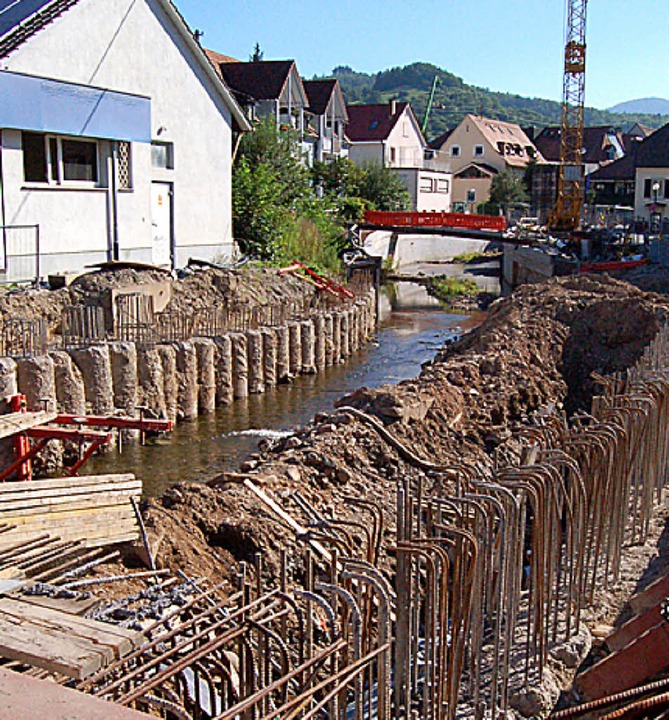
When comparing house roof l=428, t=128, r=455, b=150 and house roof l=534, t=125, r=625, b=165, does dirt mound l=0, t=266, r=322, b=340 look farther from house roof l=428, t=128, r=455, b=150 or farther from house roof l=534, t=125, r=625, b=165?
house roof l=534, t=125, r=625, b=165

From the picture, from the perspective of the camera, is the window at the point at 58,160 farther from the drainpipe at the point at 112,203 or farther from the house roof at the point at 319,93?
the house roof at the point at 319,93

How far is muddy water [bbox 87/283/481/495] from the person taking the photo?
15.1 metres

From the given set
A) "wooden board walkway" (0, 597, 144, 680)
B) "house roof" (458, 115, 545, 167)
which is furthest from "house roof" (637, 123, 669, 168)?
"wooden board walkway" (0, 597, 144, 680)

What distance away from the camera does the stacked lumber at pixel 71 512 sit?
7.56 metres

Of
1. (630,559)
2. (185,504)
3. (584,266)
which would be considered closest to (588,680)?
(630,559)

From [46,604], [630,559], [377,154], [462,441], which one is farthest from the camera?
[377,154]

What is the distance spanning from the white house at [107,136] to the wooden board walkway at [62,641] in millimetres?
15699

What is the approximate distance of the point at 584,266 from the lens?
1341 inches

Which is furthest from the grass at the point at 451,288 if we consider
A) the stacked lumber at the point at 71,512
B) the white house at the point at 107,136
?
the stacked lumber at the point at 71,512

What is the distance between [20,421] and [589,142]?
246 ft

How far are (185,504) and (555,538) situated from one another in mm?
3554

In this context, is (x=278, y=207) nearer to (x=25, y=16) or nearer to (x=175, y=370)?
(x=25, y=16)

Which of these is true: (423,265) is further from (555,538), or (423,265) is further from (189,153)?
(555,538)

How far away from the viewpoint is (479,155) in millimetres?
74562
